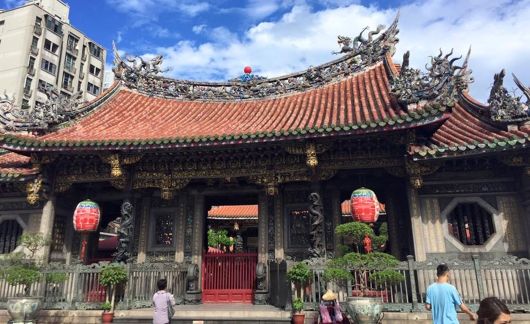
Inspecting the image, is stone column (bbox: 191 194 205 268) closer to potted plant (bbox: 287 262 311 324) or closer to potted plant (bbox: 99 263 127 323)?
potted plant (bbox: 99 263 127 323)

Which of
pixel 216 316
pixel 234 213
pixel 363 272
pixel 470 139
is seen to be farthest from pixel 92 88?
pixel 470 139

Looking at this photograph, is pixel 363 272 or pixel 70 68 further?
pixel 70 68

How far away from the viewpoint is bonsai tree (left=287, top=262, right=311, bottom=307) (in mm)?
7898

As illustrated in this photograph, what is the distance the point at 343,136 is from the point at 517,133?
356 cm

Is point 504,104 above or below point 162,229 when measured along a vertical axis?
above

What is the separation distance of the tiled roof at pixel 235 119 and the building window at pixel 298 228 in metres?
2.48

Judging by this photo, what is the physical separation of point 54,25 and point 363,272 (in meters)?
47.3

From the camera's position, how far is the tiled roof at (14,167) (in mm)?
9805

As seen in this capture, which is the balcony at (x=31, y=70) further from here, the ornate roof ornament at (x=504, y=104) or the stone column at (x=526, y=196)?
the stone column at (x=526, y=196)

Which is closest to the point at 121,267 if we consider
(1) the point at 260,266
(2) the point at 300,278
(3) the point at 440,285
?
(1) the point at 260,266

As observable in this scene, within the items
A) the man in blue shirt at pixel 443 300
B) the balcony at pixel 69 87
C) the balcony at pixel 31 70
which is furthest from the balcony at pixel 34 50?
the man in blue shirt at pixel 443 300

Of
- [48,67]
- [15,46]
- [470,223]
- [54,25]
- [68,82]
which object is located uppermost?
[54,25]

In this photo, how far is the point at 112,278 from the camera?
28.4 feet

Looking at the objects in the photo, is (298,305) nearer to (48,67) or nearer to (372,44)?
(372,44)
